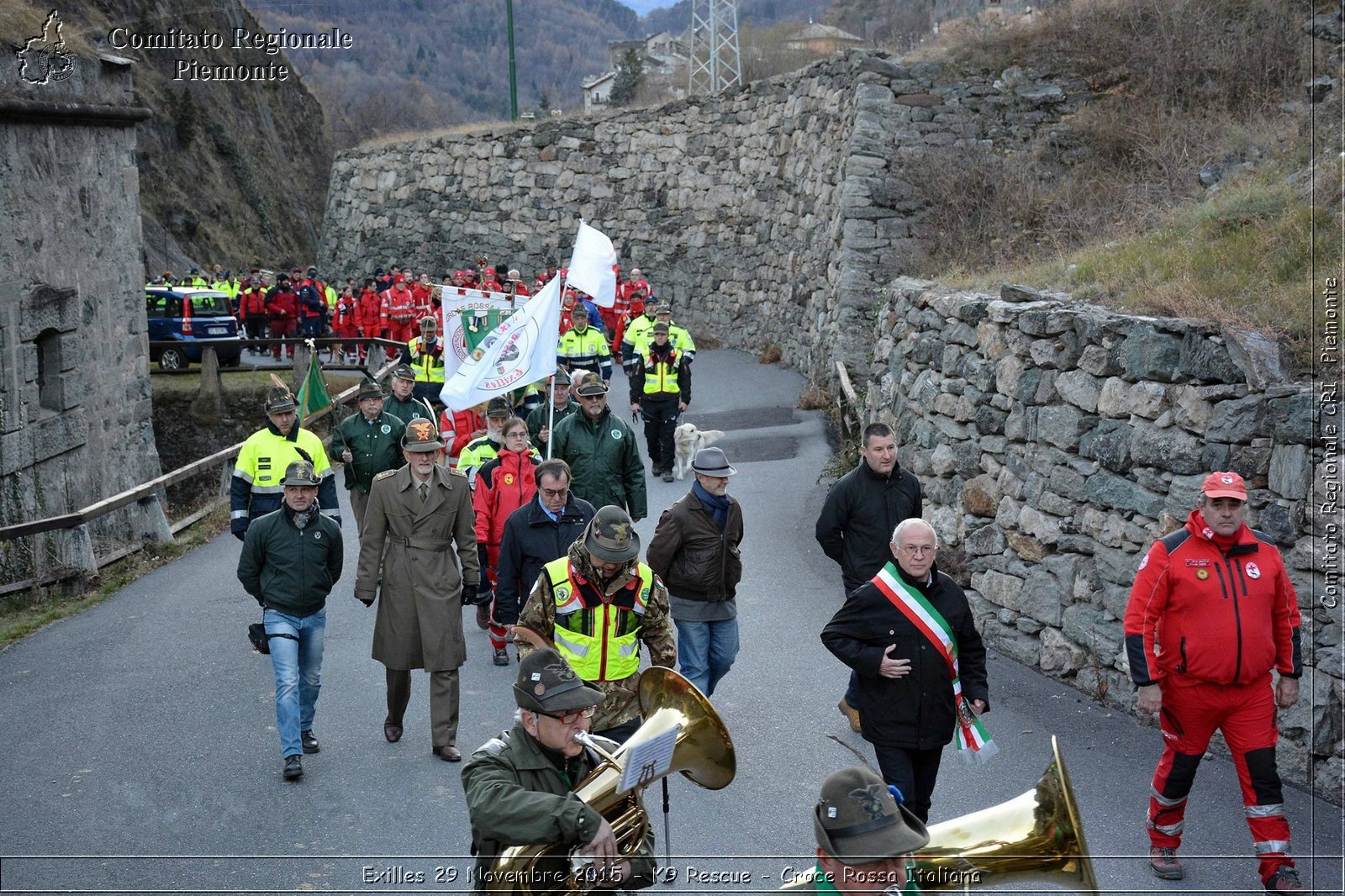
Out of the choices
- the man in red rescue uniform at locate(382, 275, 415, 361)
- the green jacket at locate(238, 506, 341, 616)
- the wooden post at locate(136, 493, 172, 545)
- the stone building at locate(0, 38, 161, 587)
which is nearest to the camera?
the green jacket at locate(238, 506, 341, 616)

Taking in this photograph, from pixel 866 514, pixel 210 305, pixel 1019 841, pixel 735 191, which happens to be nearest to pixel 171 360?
pixel 210 305

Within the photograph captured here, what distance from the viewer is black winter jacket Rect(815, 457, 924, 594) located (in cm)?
766

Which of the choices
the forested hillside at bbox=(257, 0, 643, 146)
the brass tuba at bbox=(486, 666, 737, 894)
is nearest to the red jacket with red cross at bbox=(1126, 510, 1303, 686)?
the brass tuba at bbox=(486, 666, 737, 894)

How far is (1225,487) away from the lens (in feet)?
19.0

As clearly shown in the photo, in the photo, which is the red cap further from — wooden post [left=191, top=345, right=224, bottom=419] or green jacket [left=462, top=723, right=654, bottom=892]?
wooden post [left=191, top=345, right=224, bottom=419]

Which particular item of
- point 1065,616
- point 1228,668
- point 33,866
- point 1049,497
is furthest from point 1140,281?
point 33,866

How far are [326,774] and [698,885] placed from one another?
8.07 ft

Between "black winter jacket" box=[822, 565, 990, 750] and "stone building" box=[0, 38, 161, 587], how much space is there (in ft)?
28.1

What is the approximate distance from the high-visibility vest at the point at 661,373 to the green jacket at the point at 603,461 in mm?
5179

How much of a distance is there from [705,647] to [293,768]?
8.00ft

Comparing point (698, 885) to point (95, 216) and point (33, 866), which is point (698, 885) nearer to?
point (33, 866)

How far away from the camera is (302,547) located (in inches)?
291

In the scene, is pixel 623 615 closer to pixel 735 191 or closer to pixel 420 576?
pixel 420 576

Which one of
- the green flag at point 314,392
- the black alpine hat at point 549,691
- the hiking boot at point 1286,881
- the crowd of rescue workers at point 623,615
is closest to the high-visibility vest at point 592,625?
the crowd of rescue workers at point 623,615
